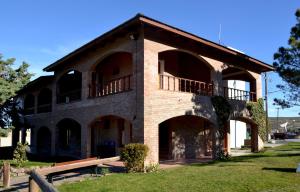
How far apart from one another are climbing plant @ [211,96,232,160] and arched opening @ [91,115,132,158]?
16.5 feet

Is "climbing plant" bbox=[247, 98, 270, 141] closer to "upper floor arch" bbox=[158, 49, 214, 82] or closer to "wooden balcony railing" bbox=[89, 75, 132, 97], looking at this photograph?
"upper floor arch" bbox=[158, 49, 214, 82]

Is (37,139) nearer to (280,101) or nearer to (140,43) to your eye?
(140,43)

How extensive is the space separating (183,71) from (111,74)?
4.53 metres

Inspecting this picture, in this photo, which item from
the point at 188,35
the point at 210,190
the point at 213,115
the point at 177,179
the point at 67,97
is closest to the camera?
the point at 210,190

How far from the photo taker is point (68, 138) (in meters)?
26.8

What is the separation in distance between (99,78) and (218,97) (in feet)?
24.8

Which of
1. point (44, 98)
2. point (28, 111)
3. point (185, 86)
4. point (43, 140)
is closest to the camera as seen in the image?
point (185, 86)

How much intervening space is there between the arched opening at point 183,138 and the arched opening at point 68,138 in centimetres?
713

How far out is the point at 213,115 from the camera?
19594 millimetres

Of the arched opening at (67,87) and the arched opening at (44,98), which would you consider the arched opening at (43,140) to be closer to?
the arched opening at (44,98)

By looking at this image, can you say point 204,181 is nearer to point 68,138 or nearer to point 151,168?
point 151,168

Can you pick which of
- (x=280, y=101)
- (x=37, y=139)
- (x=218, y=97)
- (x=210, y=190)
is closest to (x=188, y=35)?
(x=218, y=97)

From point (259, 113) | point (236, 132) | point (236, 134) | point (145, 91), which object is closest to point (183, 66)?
point (259, 113)

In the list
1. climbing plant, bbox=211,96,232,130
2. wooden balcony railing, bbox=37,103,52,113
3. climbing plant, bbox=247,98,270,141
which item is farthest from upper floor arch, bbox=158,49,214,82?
wooden balcony railing, bbox=37,103,52,113
